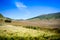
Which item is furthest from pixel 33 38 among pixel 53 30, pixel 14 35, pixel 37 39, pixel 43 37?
pixel 53 30

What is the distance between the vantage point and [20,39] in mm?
5109

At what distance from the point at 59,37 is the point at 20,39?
2.01 metres

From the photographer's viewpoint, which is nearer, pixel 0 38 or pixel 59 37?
pixel 0 38

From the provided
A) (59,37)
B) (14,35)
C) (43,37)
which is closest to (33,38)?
(43,37)

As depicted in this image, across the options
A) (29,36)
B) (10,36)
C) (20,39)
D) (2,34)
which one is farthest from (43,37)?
(2,34)

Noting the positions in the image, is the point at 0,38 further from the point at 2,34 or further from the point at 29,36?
the point at 29,36

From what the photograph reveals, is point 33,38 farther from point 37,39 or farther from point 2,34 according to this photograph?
point 2,34

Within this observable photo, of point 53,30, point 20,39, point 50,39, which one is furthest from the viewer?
point 53,30

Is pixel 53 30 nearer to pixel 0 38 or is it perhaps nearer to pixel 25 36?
pixel 25 36

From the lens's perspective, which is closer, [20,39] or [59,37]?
[20,39]

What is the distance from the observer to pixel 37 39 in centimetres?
529

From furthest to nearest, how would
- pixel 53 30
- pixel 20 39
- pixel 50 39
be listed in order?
1. pixel 53 30
2. pixel 50 39
3. pixel 20 39

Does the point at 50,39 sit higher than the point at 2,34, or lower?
lower

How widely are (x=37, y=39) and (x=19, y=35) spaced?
2.86 feet
